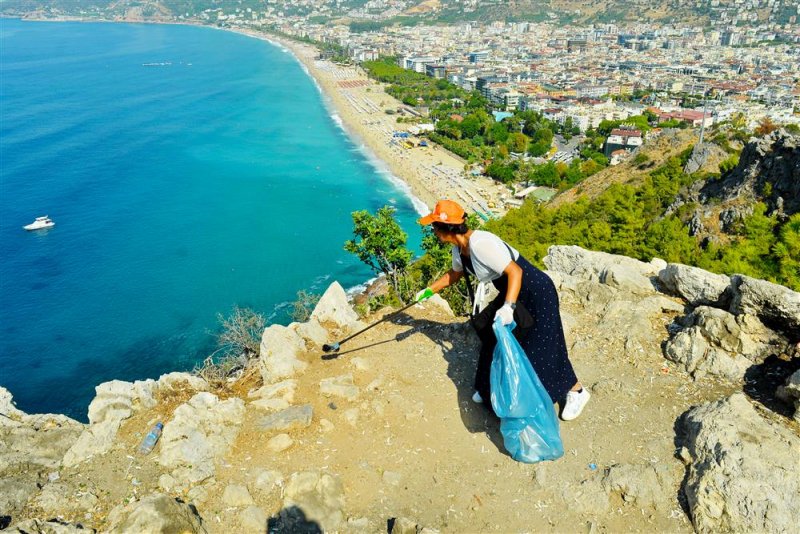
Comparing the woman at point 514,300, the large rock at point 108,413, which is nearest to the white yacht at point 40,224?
the large rock at point 108,413

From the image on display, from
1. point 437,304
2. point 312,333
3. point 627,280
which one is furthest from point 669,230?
point 312,333

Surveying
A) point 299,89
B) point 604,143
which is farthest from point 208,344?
point 299,89

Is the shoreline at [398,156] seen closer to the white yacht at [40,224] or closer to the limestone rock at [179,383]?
the white yacht at [40,224]

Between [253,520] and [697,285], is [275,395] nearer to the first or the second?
[253,520]

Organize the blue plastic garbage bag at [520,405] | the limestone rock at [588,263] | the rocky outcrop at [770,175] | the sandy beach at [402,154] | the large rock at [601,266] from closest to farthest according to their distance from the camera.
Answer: the blue plastic garbage bag at [520,405] → the large rock at [601,266] → the limestone rock at [588,263] → the rocky outcrop at [770,175] → the sandy beach at [402,154]

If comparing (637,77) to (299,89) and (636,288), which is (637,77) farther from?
(636,288)

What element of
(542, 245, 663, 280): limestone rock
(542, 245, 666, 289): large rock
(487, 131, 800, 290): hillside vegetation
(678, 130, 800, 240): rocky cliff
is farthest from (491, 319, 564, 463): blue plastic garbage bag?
(678, 130, 800, 240): rocky cliff
